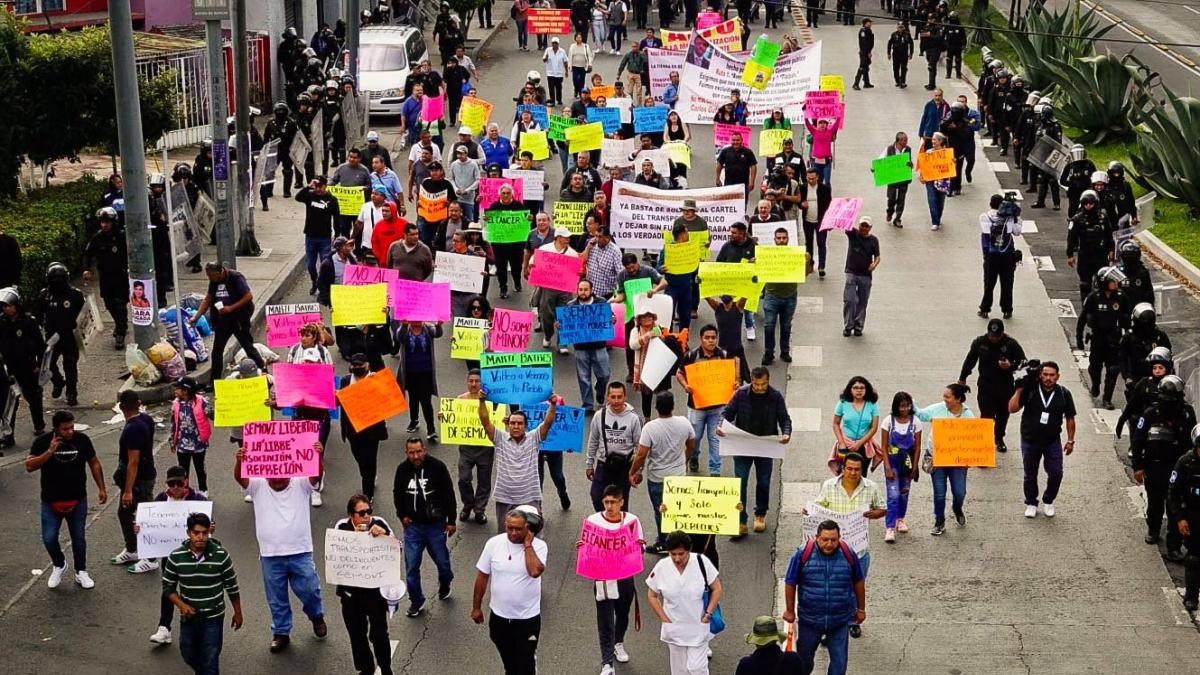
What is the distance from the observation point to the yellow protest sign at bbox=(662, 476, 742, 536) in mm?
A: 13246

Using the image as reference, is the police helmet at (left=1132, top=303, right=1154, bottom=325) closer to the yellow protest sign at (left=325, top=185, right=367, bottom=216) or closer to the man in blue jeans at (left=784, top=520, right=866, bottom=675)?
the man in blue jeans at (left=784, top=520, right=866, bottom=675)

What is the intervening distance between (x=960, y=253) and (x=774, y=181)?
170 inches

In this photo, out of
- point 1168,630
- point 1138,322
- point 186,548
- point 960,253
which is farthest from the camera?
point 960,253

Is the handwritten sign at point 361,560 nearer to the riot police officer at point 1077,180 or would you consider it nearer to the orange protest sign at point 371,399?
the orange protest sign at point 371,399

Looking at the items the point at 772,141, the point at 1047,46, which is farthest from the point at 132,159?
the point at 1047,46

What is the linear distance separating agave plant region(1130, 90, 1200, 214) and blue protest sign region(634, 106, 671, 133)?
22.2 feet

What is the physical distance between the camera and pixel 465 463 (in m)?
15.2

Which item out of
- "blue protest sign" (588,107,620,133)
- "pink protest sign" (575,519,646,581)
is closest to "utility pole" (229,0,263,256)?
"blue protest sign" (588,107,620,133)

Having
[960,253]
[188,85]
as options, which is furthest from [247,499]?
[188,85]

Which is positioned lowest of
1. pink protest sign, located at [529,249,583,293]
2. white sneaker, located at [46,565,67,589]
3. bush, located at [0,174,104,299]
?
white sneaker, located at [46,565,67,589]

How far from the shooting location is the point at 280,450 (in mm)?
13516

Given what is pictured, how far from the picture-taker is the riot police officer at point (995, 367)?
17.1 m

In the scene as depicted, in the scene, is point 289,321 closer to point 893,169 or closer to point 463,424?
point 463,424

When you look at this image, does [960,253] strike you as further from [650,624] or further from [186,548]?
[186,548]
